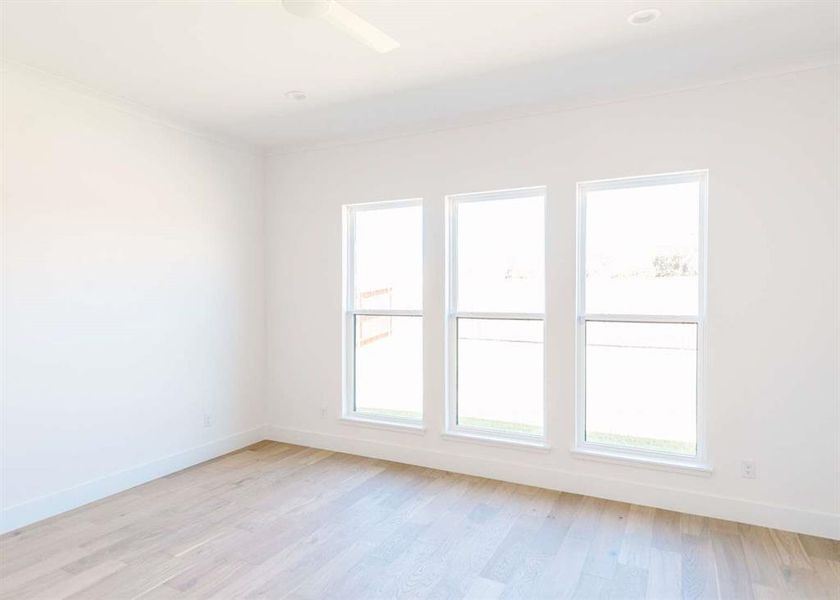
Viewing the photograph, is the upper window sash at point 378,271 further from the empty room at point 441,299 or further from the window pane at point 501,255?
the window pane at point 501,255

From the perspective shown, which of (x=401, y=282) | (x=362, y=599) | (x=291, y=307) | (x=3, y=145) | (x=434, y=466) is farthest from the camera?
(x=291, y=307)

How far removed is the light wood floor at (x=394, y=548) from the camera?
2432mm

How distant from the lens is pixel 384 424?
4.31 m

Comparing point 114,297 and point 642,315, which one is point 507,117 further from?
point 114,297

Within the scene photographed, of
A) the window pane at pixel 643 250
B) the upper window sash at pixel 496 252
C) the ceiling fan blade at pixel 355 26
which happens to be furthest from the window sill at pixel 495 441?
the ceiling fan blade at pixel 355 26

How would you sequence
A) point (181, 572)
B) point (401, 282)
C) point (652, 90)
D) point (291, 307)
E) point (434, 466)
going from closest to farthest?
point (181, 572), point (652, 90), point (434, 466), point (401, 282), point (291, 307)

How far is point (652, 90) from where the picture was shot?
3.28 meters

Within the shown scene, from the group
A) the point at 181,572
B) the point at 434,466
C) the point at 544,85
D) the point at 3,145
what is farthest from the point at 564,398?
the point at 3,145

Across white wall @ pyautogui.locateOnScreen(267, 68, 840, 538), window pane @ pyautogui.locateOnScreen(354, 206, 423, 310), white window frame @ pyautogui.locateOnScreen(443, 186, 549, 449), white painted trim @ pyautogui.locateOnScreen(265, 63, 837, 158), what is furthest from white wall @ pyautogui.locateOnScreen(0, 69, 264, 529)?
white window frame @ pyautogui.locateOnScreen(443, 186, 549, 449)

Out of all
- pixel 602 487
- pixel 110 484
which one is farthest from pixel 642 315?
pixel 110 484

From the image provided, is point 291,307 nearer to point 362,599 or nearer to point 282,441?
point 282,441

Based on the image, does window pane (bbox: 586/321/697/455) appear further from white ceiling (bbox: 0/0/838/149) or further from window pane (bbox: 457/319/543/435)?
white ceiling (bbox: 0/0/838/149)

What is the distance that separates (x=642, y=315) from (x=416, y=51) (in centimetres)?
229

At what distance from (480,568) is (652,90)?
10.3 feet
